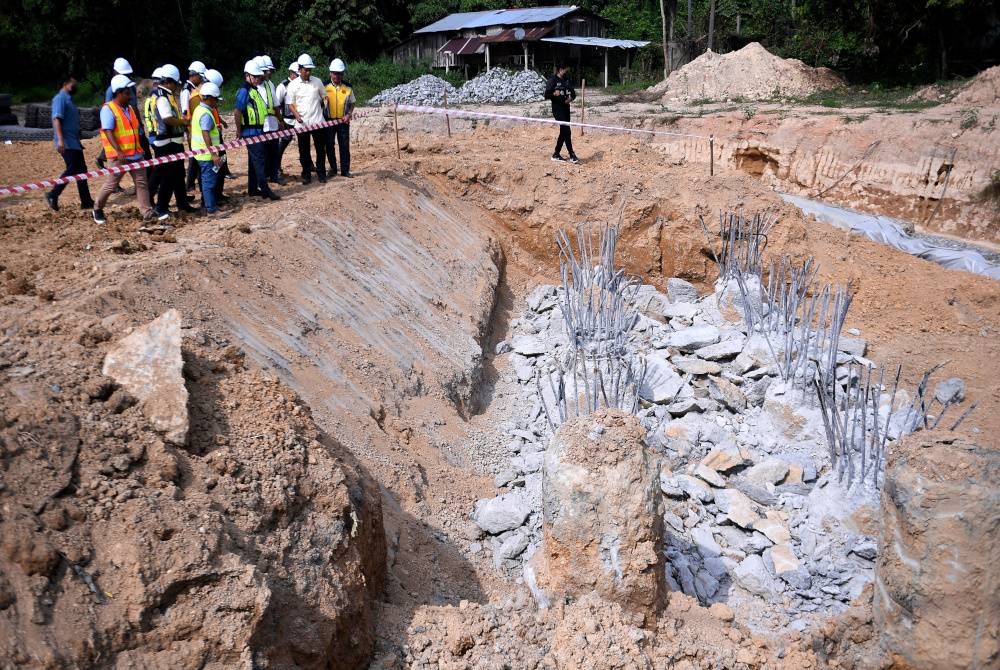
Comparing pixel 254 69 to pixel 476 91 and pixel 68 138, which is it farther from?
pixel 476 91

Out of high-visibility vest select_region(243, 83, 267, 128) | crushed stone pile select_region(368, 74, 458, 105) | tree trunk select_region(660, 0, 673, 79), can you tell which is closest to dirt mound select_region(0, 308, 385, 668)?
high-visibility vest select_region(243, 83, 267, 128)

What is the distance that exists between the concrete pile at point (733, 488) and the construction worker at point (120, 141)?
3.83m

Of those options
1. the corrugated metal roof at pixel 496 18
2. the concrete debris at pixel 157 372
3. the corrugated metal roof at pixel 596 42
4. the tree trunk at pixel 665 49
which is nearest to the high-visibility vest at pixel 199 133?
the concrete debris at pixel 157 372

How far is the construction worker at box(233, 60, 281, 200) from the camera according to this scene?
7.59 meters

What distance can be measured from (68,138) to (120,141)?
0.70 meters

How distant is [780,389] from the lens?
21.0ft

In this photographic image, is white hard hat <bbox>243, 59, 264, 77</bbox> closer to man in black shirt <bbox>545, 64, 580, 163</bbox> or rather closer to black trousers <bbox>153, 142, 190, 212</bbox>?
black trousers <bbox>153, 142, 190, 212</bbox>

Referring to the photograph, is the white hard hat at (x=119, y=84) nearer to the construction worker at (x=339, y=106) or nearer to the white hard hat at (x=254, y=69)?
the white hard hat at (x=254, y=69)

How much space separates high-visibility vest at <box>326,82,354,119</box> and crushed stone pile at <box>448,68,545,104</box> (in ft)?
37.4

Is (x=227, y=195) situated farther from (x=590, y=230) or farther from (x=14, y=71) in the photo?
(x=14, y=71)

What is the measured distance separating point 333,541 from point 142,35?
22.7 meters

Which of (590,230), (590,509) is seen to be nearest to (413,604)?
(590,509)

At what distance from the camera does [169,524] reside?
2881 millimetres

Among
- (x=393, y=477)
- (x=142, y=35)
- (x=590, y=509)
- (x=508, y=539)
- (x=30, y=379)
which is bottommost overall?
(x=508, y=539)
